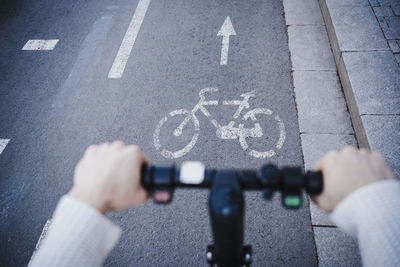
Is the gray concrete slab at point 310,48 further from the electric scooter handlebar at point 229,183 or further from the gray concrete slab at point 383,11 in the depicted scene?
the electric scooter handlebar at point 229,183

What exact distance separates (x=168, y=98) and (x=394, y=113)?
331 centimetres

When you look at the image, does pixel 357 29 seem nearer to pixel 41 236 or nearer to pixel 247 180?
pixel 247 180

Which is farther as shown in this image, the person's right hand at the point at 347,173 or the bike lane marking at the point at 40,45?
the bike lane marking at the point at 40,45

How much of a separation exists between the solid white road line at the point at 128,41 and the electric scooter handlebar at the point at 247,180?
4.30 metres

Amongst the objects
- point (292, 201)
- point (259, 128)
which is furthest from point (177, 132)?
point (292, 201)

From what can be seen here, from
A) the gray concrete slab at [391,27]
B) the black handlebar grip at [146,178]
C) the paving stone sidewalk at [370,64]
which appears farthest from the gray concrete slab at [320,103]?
the black handlebar grip at [146,178]

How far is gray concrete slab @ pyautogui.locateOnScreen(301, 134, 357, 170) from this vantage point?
3516 millimetres

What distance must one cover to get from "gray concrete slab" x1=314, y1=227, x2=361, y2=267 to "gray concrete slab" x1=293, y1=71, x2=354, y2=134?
145cm

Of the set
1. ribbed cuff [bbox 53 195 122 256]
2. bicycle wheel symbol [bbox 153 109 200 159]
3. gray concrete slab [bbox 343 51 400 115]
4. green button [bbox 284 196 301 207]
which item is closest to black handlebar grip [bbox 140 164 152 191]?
ribbed cuff [bbox 53 195 122 256]

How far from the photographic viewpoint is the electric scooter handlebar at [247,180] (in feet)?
3.46

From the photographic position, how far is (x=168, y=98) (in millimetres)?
4473

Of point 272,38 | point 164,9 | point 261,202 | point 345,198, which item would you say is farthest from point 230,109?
point 164,9

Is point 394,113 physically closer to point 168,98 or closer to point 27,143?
point 168,98

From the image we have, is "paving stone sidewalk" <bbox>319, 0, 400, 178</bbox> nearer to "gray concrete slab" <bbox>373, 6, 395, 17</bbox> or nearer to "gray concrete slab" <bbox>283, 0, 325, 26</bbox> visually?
"gray concrete slab" <bbox>373, 6, 395, 17</bbox>
